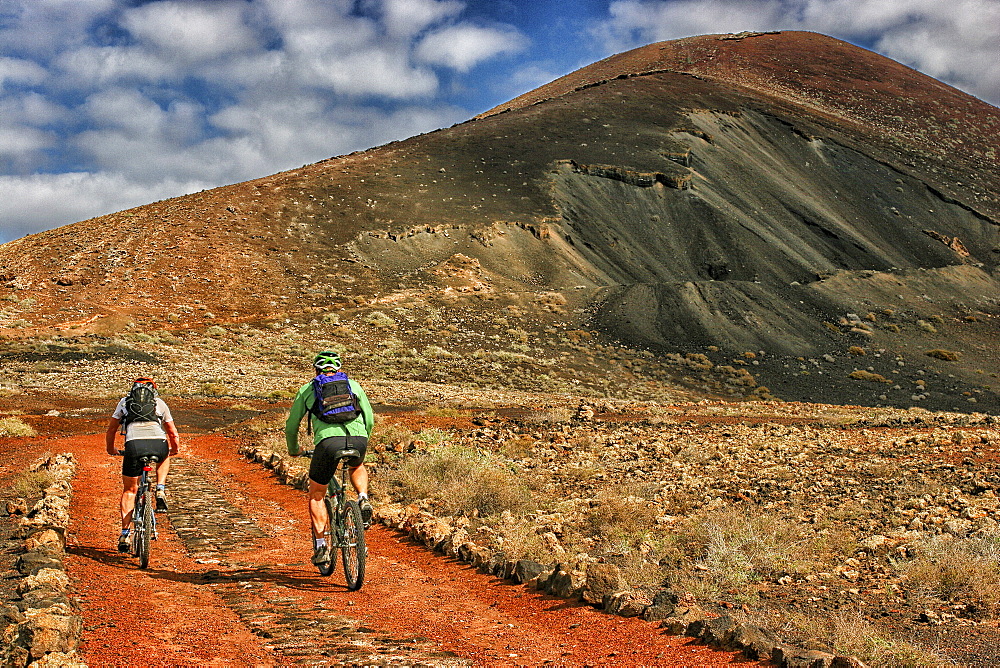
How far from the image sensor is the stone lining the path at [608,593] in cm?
523

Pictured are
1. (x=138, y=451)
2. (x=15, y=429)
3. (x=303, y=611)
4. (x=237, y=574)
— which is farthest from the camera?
(x=15, y=429)

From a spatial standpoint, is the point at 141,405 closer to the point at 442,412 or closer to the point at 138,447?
the point at 138,447

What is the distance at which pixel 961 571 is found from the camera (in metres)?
6.81

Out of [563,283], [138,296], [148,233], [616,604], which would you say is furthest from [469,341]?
[616,604]

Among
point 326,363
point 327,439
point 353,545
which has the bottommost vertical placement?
point 353,545

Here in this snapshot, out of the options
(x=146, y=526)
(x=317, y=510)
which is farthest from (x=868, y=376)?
(x=146, y=526)

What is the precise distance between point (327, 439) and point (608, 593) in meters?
2.64

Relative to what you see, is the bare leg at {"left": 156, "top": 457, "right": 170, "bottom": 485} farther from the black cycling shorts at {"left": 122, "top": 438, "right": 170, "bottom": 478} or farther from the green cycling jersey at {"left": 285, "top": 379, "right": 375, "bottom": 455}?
the green cycling jersey at {"left": 285, "top": 379, "right": 375, "bottom": 455}

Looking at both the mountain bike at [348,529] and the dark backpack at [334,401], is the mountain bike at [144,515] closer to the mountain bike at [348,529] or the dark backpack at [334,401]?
the mountain bike at [348,529]

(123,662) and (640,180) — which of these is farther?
(640,180)

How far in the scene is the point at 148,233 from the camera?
50219 millimetres

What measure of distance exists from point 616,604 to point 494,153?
6373cm

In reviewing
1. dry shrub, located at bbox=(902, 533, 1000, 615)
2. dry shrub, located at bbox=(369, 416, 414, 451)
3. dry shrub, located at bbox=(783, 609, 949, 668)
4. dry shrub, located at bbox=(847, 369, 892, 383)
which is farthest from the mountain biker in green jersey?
dry shrub, located at bbox=(847, 369, 892, 383)

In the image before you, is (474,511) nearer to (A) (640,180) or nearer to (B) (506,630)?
(B) (506,630)
